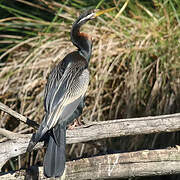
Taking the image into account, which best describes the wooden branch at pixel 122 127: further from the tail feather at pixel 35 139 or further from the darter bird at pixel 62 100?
the tail feather at pixel 35 139

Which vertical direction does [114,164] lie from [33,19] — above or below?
below

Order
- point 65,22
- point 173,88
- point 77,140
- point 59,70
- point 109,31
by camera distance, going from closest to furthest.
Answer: point 77,140, point 59,70, point 173,88, point 109,31, point 65,22

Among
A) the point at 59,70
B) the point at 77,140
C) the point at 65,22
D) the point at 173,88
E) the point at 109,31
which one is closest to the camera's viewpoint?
the point at 77,140

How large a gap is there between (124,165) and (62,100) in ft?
1.79

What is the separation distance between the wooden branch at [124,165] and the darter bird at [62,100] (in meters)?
0.17

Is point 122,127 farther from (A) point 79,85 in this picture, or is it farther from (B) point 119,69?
(B) point 119,69

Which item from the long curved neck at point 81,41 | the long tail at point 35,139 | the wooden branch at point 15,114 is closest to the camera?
the long tail at point 35,139

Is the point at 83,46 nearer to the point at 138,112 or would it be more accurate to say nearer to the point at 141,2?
the point at 138,112

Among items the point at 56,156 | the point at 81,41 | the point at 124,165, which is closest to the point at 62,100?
the point at 56,156

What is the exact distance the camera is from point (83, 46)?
10.5ft

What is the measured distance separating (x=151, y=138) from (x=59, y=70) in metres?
1.23

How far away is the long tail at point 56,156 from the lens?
7.69ft

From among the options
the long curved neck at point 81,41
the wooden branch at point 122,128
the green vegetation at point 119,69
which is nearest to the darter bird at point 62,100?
the long curved neck at point 81,41

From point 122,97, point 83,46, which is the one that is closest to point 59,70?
point 83,46
